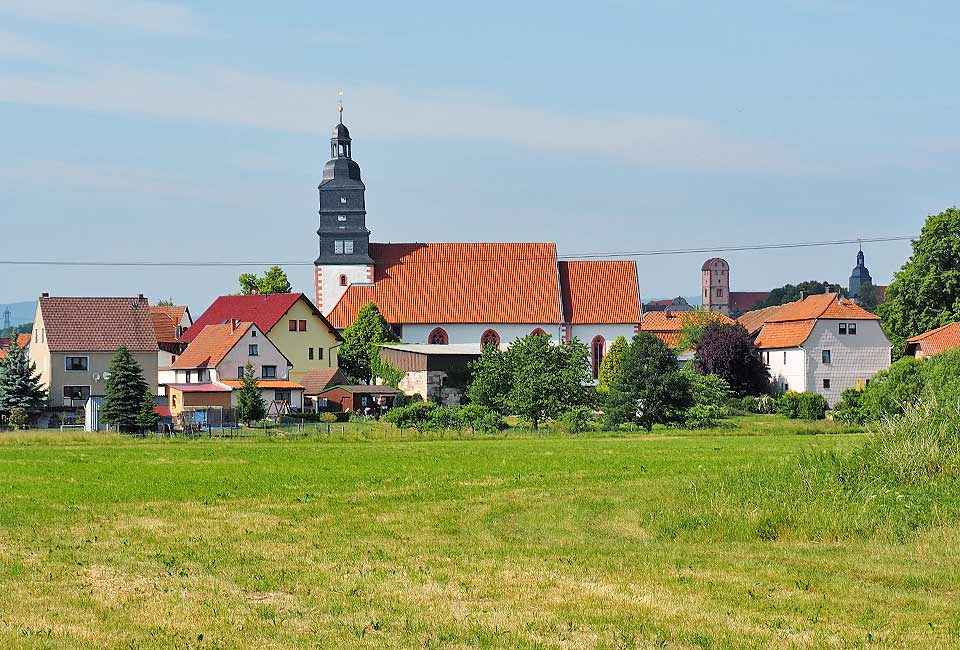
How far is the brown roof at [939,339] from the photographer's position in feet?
231

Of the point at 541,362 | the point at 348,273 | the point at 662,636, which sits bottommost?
the point at 662,636

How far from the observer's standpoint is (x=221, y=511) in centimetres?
2284

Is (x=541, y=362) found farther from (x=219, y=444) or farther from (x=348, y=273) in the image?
(x=348, y=273)

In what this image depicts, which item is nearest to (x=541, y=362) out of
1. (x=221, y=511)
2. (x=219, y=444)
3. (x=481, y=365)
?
(x=481, y=365)

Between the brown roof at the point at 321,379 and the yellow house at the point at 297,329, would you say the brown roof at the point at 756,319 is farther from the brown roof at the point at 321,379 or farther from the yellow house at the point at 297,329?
the brown roof at the point at 321,379

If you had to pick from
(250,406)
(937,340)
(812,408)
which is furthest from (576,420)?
(937,340)

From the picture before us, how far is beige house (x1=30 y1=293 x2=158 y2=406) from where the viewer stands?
67.5 m

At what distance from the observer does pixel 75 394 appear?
67.6 m

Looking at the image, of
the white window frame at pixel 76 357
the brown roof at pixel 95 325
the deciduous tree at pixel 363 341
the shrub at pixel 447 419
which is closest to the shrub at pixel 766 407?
the deciduous tree at pixel 363 341

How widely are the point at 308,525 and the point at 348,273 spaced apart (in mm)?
72640

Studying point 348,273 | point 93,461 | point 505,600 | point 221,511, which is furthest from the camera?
point 348,273

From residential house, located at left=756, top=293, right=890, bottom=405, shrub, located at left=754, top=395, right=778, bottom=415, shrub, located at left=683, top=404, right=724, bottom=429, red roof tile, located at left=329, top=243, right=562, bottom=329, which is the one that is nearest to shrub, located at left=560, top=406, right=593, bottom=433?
shrub, located at left=683, top=404, right=724, bottom=429

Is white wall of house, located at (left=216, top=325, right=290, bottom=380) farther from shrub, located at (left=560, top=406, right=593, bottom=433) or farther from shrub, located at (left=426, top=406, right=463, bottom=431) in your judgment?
shrub, located at (left=560, top=406, right=593, bottom=433)

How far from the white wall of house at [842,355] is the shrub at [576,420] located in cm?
3047
